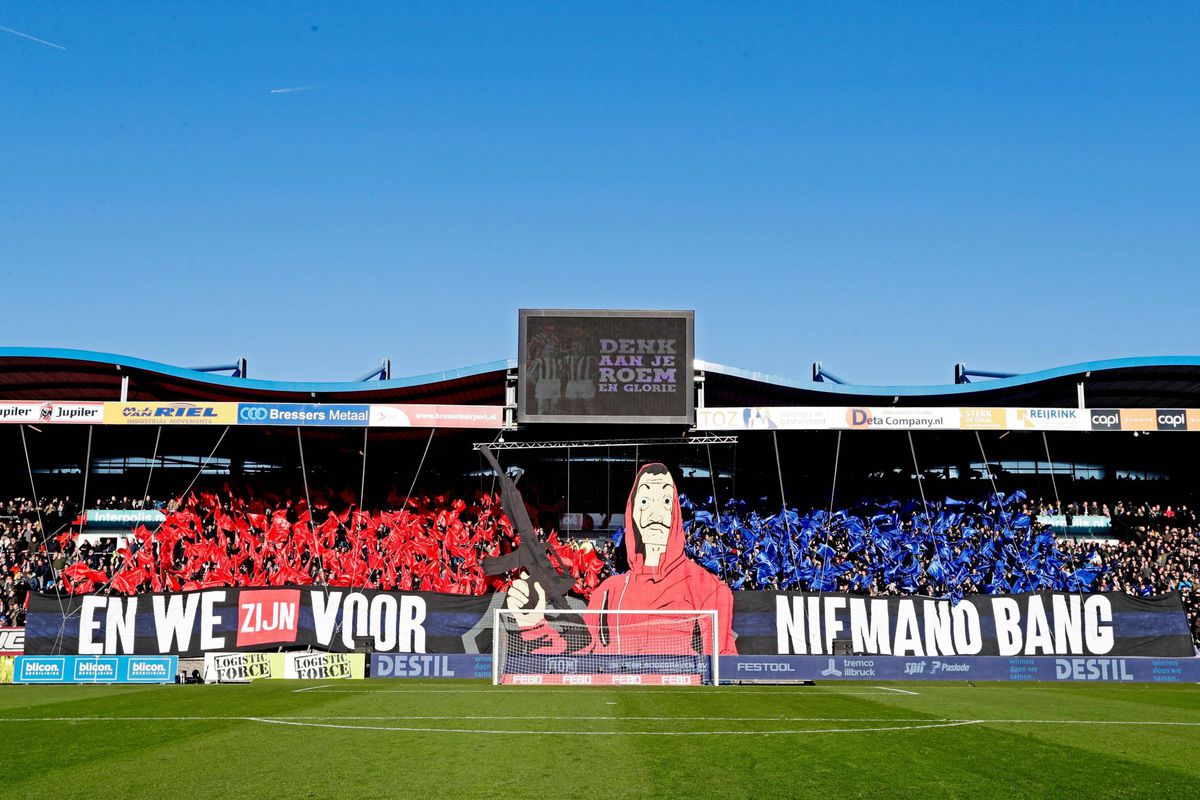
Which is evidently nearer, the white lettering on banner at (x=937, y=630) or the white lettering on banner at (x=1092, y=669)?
the white lettering on banner at (x=1092, y=669)

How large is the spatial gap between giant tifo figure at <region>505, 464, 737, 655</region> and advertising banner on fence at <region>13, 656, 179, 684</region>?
10.5m

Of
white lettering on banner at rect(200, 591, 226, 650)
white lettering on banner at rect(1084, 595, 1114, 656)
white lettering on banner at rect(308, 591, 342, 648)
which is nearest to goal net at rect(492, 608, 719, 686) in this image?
white lettering on banner at rect(308, 591, 342, 648)

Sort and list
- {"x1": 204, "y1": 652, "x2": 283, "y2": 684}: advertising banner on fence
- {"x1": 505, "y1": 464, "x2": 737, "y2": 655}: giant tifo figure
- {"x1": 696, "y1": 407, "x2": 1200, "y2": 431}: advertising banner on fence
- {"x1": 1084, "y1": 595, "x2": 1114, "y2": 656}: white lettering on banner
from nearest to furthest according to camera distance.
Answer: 1. {"x1": 204, "y1": 652, "x2": 283, "y2": 684}: advertising banner on fence
2. {"x1": 505, "y1": 464, "x2": 737, "y2": 655}: giant tifo figure
3. {"x1": 1084, "y1": 595, "x2": 1114, "y2": 656}: white lettering on banner
4. {"x1": 696, "y1": 407, "x2": 1200, "y2": 431}: advertising banner on fence

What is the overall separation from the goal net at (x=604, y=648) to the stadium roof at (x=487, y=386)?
29.3 feet

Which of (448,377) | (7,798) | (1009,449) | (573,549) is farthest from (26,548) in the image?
(1009,449)

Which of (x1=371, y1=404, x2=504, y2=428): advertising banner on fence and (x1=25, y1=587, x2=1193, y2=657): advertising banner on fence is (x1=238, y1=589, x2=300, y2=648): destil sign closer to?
(x1=25, y1=587, x2=1193, y2=657): advertising banner on fence

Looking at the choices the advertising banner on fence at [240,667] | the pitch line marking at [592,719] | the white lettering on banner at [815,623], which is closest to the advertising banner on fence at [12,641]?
the advertising banner on fence at [240,667]

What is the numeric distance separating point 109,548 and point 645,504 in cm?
2150

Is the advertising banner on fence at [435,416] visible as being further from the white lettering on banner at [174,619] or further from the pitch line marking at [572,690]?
the pitch line marking at [572,690]

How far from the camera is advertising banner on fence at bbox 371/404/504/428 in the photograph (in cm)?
3606

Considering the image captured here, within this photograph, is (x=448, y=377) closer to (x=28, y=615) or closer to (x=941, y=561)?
(x=28, y=615)

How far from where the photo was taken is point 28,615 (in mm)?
32844

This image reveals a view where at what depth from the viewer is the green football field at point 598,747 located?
10.2 metres

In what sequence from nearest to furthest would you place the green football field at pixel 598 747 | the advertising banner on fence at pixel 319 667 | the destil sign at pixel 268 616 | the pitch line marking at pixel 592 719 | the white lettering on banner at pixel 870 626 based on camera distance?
the green football field at pixel 598 747 < the pitch line marking at pixel 592 719 < the advertising banner on fence at pixel 319 667 < the destil sign at pixel 268 616 < the white lettering on banner at pixel 870 626
